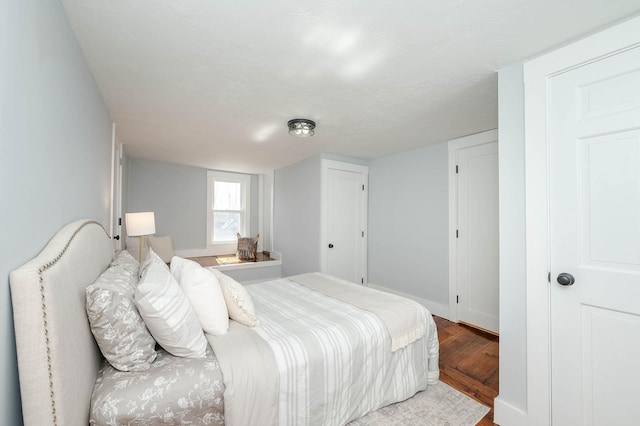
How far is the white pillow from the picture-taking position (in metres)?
1.43

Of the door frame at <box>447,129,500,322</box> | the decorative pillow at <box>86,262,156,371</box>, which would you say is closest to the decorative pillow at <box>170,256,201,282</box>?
the decorative pillow at <box>86,262,156,371</box>

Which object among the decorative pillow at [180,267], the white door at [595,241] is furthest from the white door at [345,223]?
the white door at [595,241]

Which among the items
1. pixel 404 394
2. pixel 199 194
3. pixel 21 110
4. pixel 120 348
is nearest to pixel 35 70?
pixel 21 110

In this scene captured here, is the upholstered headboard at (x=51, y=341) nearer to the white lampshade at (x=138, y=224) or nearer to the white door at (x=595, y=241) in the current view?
the white door at (x=595, y=241)

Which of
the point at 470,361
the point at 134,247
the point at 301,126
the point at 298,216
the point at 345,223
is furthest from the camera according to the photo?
the point at 298,216

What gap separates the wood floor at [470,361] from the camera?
1.93 m

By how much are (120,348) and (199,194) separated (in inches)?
176

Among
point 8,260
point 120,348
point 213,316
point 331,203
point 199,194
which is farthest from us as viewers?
point 199,194

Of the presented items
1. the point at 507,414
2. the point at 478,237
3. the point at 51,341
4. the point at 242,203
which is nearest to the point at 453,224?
the point at 478,237

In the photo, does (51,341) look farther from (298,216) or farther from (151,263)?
(298,216)

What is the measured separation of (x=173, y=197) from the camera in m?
4.89

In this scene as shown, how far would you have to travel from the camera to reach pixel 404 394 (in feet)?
5.90

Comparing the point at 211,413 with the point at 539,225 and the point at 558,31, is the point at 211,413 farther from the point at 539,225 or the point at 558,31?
the point at 558,31

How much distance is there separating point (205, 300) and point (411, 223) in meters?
3.04
